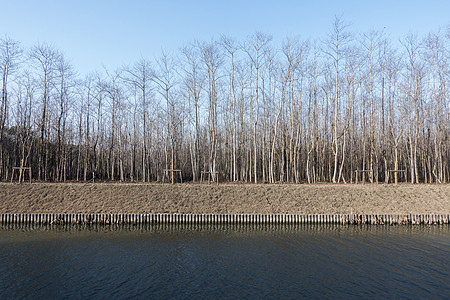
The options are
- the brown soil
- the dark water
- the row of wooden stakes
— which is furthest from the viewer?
the brown soil

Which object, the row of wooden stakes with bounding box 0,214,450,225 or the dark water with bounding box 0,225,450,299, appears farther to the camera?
the row of wooden stakes with bounding box 0,214,450,225

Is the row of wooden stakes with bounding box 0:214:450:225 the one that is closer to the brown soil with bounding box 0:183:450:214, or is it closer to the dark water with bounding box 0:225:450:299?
the brown soil with bounding box 0:183:450:214

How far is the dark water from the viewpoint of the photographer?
845 cm

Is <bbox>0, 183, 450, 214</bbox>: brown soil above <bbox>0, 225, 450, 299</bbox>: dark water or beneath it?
above

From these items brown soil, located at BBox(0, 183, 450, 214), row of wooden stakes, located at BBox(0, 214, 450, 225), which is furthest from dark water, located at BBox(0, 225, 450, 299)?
brown soil, located at BBox(0, 183, 450, 214)

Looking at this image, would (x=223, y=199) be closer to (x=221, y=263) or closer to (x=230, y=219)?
(x=230, y=219)

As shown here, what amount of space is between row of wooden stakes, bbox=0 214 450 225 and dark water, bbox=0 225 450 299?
1303 millimetres

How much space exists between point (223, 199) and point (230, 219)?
2.55 meters

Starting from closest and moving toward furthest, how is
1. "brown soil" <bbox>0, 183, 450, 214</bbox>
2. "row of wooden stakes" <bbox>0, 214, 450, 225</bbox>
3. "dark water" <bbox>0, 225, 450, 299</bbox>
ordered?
"dark water" <bbox>0, 225, 450, 299</bbox>, "row of wooden stakes" <bbox>0, 214, 450, 225</bbox>, "brown soil" <bbox>0, 183, 450, 214</bbox>

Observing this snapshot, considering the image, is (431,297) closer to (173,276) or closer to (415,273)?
(415,273)

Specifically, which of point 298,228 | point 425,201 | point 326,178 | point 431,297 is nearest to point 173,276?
point 431,297

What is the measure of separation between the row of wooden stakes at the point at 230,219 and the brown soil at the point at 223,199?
1000 millimetres

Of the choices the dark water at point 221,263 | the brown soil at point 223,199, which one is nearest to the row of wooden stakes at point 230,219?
the brown soil at point 223,199

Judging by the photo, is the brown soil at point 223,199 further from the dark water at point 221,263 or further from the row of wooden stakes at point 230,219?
the dark water at point 221,263
